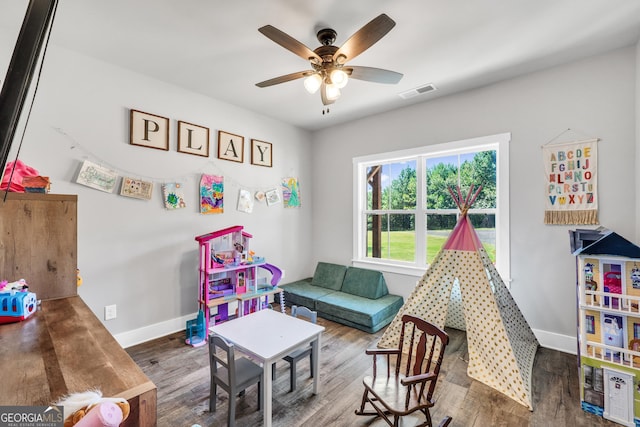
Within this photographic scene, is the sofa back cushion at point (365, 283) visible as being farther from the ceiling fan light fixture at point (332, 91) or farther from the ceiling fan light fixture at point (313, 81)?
the ceiling fan light fixture at point (313, 81)

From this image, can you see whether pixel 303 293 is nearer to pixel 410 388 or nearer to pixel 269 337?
pixel 269 337

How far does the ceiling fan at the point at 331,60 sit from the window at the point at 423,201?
172 cm

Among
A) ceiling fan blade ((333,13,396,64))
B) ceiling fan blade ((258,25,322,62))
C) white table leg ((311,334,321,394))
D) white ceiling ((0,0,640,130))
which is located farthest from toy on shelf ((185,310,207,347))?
ceiling fan blade ((333,13,396,64))

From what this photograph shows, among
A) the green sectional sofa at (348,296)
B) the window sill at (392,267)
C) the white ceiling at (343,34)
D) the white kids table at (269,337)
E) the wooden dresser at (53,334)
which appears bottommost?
the green sectional sofa at (348,296)

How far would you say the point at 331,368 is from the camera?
2.53 meters

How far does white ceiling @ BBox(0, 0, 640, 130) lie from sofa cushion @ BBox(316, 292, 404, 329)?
2561 mm

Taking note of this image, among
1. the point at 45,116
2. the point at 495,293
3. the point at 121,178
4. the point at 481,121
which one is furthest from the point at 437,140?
the point at 45,116

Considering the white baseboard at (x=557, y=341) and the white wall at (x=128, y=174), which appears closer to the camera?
the white wall at (x=128, y=174)

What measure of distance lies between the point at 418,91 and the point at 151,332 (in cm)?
398

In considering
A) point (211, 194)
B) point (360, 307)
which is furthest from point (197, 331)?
point (360, 307)

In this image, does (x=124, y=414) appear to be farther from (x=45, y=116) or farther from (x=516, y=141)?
(x=516, y=141)

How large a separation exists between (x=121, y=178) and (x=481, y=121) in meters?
3.87

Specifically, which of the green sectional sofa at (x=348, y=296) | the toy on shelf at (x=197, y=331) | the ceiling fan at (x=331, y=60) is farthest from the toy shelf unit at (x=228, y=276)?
the ceiling fan at (x=331, y=60)

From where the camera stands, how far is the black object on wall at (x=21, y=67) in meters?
0.47
